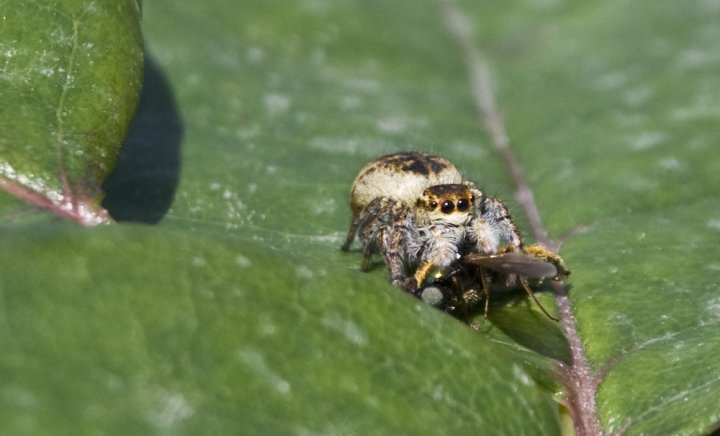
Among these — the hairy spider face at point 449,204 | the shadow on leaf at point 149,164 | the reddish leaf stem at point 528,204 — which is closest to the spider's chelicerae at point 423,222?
the hairy spider face at point 449,204

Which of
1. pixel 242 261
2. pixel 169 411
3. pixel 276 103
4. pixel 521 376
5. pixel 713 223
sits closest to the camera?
pixel 169 411

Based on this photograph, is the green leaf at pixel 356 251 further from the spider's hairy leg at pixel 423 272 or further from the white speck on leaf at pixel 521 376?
the spider's hairy leg at pixel 423 272

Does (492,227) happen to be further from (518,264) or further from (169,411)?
(169,411)

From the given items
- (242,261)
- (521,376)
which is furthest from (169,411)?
(521,376)

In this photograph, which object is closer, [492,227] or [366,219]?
[492,227]

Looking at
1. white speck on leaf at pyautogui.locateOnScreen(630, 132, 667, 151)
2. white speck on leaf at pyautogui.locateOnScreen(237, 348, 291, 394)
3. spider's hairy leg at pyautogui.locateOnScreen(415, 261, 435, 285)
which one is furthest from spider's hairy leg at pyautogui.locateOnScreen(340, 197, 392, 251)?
white speck on leaf at pyautogui.locateOnScreen(630, 132, 667, 151)

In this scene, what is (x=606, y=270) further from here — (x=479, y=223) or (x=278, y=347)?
(x=278, y=347)
